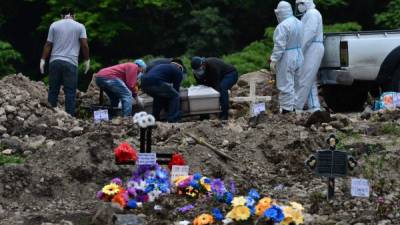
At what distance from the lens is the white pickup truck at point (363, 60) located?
14.2 m

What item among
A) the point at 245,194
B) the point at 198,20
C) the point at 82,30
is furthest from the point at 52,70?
the point at 198,20

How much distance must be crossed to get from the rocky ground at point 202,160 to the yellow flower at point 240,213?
1.55 feet

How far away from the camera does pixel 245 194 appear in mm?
8227

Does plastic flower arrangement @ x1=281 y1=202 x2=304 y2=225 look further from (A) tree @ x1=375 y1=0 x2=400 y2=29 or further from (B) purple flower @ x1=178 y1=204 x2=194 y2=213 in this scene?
(A) tree @ x1=375 y1=0 x2=400 y2=29

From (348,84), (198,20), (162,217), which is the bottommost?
(162,217)

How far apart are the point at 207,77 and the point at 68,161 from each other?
6.14 m

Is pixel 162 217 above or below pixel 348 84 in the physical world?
below

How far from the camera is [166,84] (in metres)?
13.9

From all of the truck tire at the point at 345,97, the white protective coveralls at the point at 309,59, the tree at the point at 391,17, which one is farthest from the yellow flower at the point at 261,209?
the tree at the point at 391,17

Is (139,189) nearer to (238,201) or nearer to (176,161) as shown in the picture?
(176,161)

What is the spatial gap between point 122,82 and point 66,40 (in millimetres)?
1089

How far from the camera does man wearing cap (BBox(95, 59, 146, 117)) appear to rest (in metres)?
13.9

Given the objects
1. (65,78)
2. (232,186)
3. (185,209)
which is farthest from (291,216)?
(65,78)

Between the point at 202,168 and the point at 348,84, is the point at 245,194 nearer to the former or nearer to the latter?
the point at 202,168
